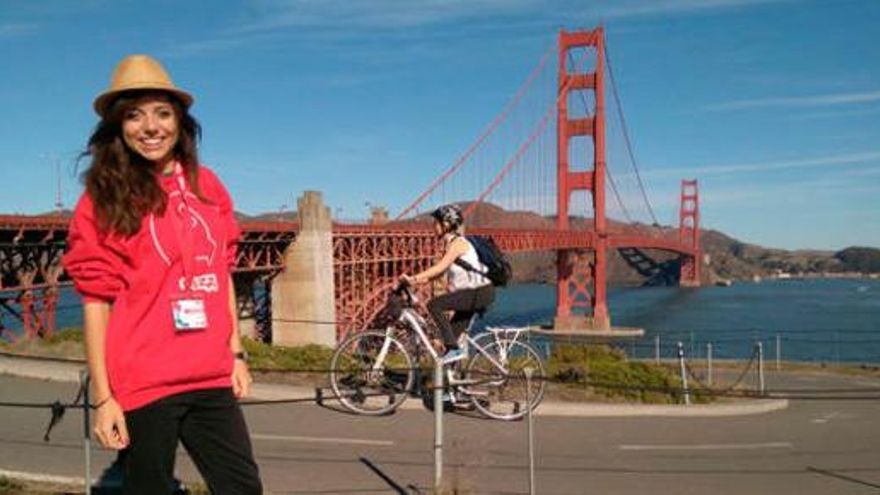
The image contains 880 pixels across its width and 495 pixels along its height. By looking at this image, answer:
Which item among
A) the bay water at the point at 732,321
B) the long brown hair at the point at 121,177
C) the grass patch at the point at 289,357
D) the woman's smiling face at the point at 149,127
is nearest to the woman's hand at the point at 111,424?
the long brown hair at the point at 121,177

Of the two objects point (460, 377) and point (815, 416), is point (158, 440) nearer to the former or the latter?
point (460, 377)

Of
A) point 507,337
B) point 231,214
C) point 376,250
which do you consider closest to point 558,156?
point 376,250

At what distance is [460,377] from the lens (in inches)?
307

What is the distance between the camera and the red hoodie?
2730 millimetres

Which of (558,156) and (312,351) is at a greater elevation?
(558,156)

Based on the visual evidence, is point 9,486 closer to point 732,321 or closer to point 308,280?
point 308,280

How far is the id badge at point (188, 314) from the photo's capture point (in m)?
2.78

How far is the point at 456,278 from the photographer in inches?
287

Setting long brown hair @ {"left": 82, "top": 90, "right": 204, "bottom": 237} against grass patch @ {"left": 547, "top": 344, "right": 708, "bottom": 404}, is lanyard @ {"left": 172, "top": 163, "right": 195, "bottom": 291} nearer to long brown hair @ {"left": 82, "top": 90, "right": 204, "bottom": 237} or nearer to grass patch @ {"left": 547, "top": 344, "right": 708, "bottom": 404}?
long brown hair @ {"left": 82, "top": 90, "right": 204, "bottom": 237}

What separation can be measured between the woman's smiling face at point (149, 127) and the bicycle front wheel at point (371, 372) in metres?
4.90

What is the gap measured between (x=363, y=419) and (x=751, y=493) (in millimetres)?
3376

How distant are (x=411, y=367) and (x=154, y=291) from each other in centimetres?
493

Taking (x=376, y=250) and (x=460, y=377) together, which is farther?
(x=376, y=250)

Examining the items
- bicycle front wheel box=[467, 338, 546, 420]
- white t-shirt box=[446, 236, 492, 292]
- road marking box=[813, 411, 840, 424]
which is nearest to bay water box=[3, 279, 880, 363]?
Answer: road marking box=[813, 411, 840, 424]
